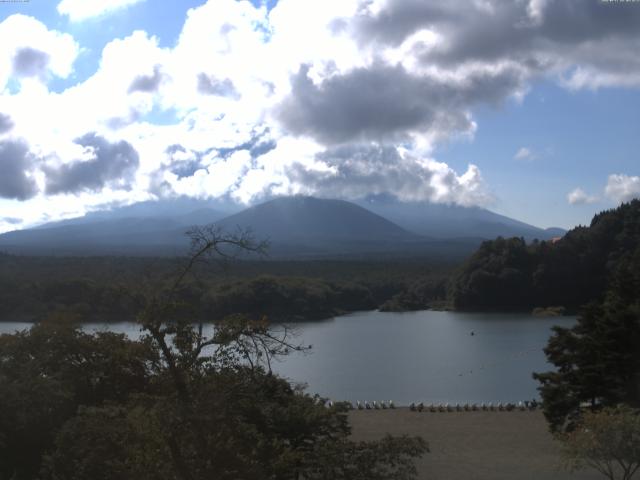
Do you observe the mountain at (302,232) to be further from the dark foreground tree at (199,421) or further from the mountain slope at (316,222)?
the dark foreground tree at (199,421)

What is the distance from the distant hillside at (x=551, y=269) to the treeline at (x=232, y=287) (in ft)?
15.1

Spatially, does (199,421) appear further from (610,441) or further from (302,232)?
(302,232)

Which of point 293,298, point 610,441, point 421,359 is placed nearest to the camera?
point 610,441

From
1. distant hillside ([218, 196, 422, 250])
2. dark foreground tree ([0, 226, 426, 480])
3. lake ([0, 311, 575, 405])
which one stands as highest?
distant hillside ([218, 196, 422, 250])

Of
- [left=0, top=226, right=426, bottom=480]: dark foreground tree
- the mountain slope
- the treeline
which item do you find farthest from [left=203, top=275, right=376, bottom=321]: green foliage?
the mountain slope

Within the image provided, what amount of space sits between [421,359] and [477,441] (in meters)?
11.2

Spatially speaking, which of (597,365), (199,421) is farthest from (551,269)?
(199,421)

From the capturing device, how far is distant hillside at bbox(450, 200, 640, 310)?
38.4 meters

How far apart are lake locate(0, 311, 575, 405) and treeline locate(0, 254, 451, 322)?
3.96 ft

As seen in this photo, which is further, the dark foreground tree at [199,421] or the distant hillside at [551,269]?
the distant hillside at [551,269]

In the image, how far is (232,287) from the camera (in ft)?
100

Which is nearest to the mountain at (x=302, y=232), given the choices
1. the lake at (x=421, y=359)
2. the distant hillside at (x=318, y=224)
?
the distant hillside at (x=318, y=224)

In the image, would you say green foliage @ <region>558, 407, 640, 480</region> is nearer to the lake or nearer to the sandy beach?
the sandy beach

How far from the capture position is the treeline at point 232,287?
398 cm
